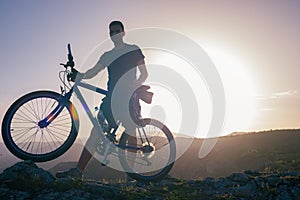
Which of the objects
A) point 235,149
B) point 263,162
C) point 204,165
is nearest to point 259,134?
point 235,149

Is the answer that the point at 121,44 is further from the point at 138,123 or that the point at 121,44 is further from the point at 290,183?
the point at 290,183

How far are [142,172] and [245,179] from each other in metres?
2.68

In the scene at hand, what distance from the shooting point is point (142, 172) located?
7922 mm

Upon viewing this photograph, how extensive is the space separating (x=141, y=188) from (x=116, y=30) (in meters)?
4.08

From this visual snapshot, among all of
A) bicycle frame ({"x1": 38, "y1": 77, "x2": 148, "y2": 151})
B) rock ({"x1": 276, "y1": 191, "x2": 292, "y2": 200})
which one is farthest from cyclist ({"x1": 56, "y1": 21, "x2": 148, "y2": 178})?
rock ({"x1": 276, "y1": 191, "x2": 292, "y2": 200})

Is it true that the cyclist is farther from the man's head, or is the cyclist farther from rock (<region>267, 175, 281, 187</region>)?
rock (<region>267, 175, 281, 187</region>)

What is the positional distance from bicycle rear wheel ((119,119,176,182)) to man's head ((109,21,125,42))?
2302mm

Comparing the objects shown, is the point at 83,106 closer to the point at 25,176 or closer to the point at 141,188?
the point at 25,176

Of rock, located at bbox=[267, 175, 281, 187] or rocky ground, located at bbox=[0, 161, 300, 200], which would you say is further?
rock, located at bbox=[267, 175, 281, 187]

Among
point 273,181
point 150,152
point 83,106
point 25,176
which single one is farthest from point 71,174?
point 273,181

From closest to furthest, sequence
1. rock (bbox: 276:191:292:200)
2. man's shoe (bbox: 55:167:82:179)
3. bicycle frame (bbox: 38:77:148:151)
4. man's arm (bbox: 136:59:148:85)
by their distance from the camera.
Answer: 1. rock (bbox: 276:191:292:200)
2. bicycle frame (bbox: 38:77:148:151)
3. man's shoe (bbox: 55:167:82:179)
4. man's arm (bbox: 136:59:148:85)

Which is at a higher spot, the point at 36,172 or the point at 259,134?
the point at 259,134

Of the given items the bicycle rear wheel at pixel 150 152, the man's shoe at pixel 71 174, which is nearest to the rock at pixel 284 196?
the bicycle rear wheel at pixel 150 152

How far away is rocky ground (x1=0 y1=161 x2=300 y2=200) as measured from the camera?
19.3 feet
